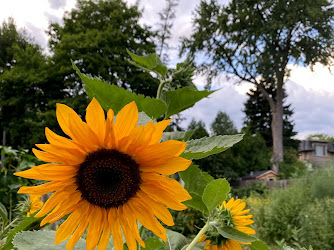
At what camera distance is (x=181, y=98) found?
0.65 m

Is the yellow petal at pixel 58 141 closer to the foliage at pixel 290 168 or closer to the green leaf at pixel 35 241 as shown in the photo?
the green leaf at pixel 35 241

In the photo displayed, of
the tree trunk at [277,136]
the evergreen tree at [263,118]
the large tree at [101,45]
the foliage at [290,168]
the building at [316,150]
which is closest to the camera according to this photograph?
the large tree at [101,45]

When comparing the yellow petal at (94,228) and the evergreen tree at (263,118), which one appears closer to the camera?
the yellow petal at (94,228)

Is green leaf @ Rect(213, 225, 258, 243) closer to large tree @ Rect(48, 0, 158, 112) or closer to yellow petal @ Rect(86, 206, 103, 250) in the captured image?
yellow petal @ Rect(86, 206, 103, 250)

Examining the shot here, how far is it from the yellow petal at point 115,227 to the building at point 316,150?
33.7 metres

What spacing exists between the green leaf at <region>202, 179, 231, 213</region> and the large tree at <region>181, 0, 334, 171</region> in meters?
17.6

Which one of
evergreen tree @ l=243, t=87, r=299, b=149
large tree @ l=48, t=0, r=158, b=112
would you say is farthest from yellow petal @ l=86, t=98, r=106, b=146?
evergreen tree @ l=243, t=87, r=299, b=149

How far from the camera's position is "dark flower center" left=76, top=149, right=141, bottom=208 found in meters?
0.52

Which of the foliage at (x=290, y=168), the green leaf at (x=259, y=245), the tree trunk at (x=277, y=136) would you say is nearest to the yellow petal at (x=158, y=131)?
the green leaf at (x=259, y=245)

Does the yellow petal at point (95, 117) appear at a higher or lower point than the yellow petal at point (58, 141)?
higher

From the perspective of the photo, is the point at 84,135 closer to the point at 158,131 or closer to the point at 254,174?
the point at 158,131

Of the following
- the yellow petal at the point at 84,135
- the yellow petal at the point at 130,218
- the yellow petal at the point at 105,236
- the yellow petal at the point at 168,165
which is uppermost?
the yellow petal at the point at 84,135

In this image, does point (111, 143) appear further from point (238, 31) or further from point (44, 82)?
point (238, 31)

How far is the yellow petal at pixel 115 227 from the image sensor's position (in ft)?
1.63
